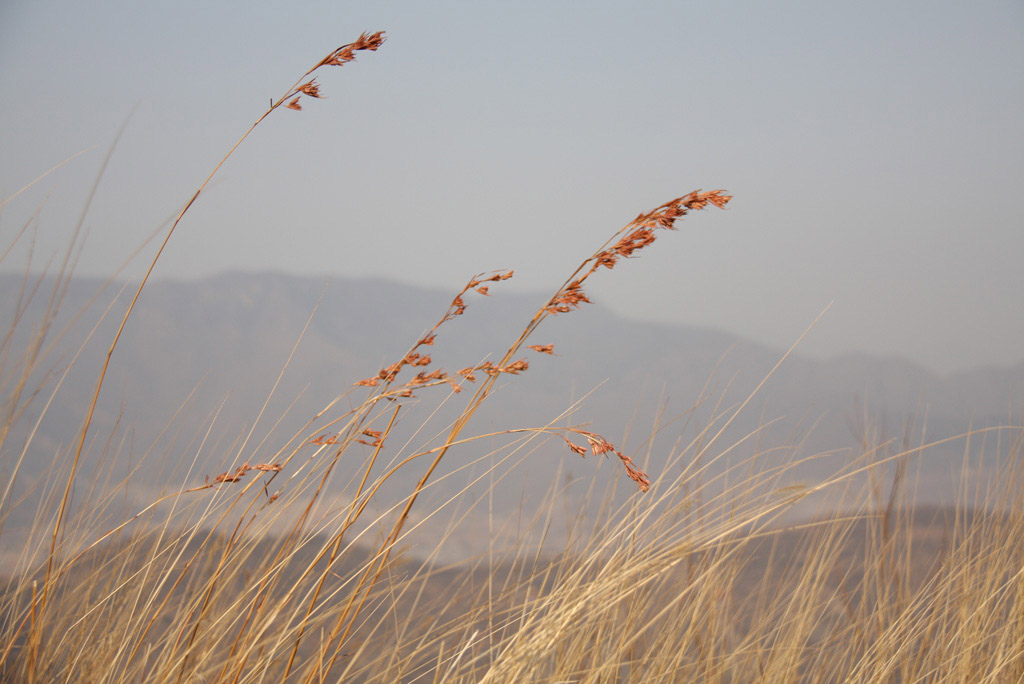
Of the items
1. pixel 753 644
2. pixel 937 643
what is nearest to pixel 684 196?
pixel 753 644

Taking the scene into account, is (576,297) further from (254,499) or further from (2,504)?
(2,504)

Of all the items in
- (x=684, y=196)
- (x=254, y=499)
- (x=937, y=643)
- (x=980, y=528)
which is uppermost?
(x=684, y=196)

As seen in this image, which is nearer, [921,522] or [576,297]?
[576,297]

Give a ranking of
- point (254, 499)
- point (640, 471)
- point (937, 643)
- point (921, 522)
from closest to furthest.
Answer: point (640, 471) < point (254, 499) < point (937, 643) < point (921, 522)

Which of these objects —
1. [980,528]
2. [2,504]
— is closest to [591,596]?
[2,504]

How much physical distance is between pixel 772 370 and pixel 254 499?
903 mm

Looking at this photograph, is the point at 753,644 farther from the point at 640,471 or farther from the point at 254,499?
the point at 254,499

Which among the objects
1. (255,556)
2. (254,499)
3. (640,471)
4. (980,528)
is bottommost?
(255,556)

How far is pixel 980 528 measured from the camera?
220 centimetres

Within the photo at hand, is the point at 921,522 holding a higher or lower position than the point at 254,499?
lower

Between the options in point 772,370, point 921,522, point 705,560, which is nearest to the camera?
point 772,370

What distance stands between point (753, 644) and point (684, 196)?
4.44 ft

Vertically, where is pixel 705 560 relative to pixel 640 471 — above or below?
below

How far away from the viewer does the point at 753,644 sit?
1.80 meters
